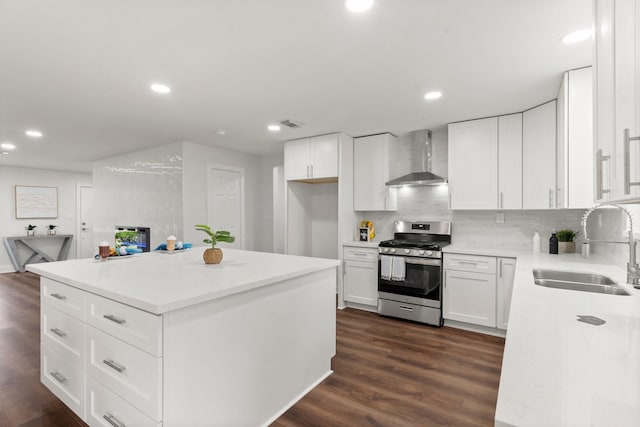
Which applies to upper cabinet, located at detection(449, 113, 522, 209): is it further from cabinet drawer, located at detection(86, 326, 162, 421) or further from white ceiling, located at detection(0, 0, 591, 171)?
cabinet drawer, located at detection(86, 326, 162, 421)

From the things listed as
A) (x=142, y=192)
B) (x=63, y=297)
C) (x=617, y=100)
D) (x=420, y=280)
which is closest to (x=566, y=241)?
(x=420, y=280)

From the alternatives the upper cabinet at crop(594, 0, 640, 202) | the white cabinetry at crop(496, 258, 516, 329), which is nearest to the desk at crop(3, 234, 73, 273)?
the white cabinetry at crop(496, 258, 516, 329)

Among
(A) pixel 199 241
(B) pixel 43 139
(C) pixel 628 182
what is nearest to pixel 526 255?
(C) pixel 628 182

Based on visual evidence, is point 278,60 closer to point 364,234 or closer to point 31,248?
point 364,234

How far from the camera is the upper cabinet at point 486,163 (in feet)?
10.5

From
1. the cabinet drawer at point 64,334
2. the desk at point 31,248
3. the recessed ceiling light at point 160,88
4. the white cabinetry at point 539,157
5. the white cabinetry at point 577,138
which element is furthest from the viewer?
the desk at point 31,248

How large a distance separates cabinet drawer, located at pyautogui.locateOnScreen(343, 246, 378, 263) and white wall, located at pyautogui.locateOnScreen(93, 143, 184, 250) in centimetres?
241

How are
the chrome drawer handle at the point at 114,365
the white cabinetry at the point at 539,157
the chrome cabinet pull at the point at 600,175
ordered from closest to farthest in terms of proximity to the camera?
1. the chrome cabinet pull at the point at 600,175
2. the chrome drawer handle at the point at 114,365
3. the white cabinetry at the point at 539,157

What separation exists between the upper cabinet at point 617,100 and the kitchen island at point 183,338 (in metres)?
1.50

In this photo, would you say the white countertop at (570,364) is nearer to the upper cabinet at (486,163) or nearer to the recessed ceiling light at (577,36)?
the recessed ceiling light at (577,36)

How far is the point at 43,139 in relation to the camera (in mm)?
4379

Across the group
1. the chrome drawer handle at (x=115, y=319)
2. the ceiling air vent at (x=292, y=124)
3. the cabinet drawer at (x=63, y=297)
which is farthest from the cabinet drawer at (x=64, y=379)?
the ceiling air vent at (x=292, y=124)

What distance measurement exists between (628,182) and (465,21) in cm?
132

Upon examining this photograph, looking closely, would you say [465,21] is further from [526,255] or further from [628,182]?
[526,255]
